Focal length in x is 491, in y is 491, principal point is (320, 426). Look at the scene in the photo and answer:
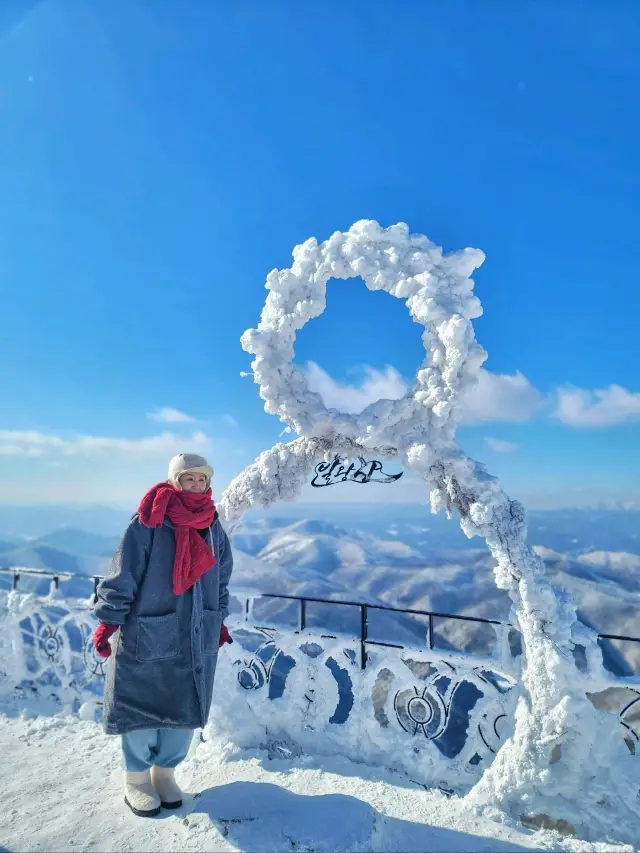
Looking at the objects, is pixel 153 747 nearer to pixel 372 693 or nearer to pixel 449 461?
pixel 372 693

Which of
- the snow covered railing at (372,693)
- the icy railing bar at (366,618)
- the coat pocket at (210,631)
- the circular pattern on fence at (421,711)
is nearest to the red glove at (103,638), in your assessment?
the coat pocket at (210,631)

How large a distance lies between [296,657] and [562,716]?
1875 mm

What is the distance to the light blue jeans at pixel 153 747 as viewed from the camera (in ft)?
9.00

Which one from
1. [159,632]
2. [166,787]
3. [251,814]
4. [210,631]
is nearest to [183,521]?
[159,632]

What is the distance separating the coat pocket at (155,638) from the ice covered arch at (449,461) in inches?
51.5

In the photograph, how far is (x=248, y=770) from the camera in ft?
10.9

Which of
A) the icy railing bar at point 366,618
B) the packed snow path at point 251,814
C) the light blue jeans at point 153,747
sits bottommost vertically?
the packed snow path at point 251,814

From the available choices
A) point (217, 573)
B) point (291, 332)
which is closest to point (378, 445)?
point (291, 332)

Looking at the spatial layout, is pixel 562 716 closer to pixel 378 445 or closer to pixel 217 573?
pixel 378 445

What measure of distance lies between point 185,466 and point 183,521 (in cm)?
31

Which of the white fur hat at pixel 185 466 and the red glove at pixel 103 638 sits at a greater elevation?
the white fur hat at pixel 185 466

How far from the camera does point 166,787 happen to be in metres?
2.80

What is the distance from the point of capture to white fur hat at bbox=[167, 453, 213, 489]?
2814 mm

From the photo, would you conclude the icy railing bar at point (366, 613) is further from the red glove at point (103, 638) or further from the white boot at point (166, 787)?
Result: the red glove at point (103, 638)
